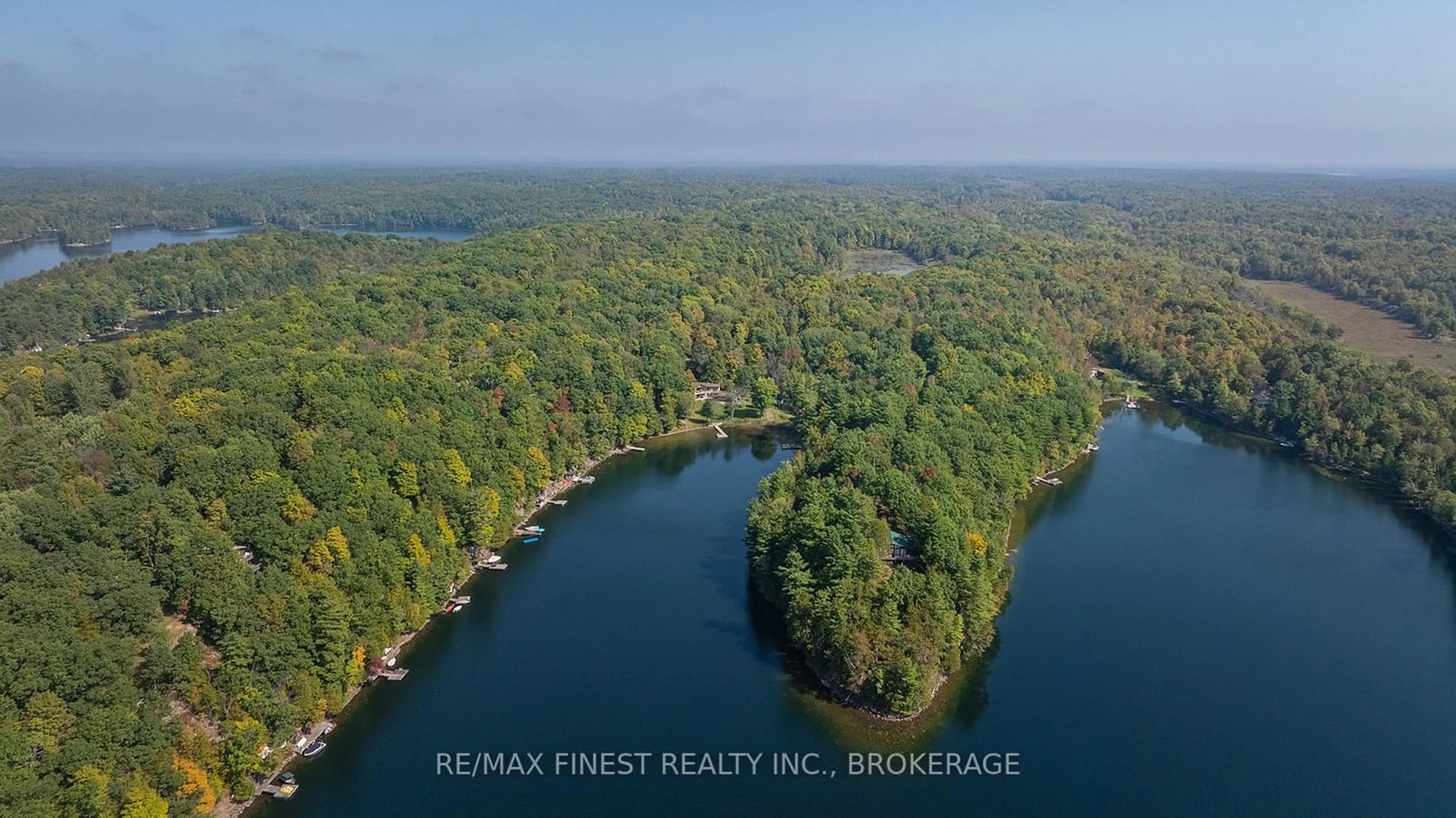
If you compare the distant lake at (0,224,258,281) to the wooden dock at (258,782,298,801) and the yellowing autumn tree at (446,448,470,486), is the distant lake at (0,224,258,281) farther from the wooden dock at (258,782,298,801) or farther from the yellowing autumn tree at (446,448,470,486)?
the wooden dock at (258,782,298,801)

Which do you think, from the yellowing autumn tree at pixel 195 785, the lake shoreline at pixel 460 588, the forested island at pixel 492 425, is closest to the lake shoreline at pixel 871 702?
the forested island at pixel 492 425

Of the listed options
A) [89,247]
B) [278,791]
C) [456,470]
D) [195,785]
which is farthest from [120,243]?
[195,785]

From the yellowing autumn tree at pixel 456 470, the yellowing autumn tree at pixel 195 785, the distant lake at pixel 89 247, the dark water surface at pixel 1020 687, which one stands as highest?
the distant lake at pixel 89 247

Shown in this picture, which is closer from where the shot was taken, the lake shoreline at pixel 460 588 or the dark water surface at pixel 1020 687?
the lake shoreline at pixel 460 588

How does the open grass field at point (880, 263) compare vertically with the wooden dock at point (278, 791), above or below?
above

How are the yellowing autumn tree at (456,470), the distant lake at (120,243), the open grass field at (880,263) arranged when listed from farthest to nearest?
the distant lake at (120,243)
the open grass field at (880,263)
the yellowing autumn tree at (456,470)

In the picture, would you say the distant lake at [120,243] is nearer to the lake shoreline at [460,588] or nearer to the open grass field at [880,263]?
the open grass field at [880,263]

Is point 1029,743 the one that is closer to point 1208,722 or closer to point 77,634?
point 1208,722

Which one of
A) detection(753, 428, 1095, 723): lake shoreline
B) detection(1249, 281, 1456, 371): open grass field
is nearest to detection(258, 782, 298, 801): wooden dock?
detection(753, 428, 1095, 723): lake shoreline

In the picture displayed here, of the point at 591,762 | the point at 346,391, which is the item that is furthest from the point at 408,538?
the point at 591,762
